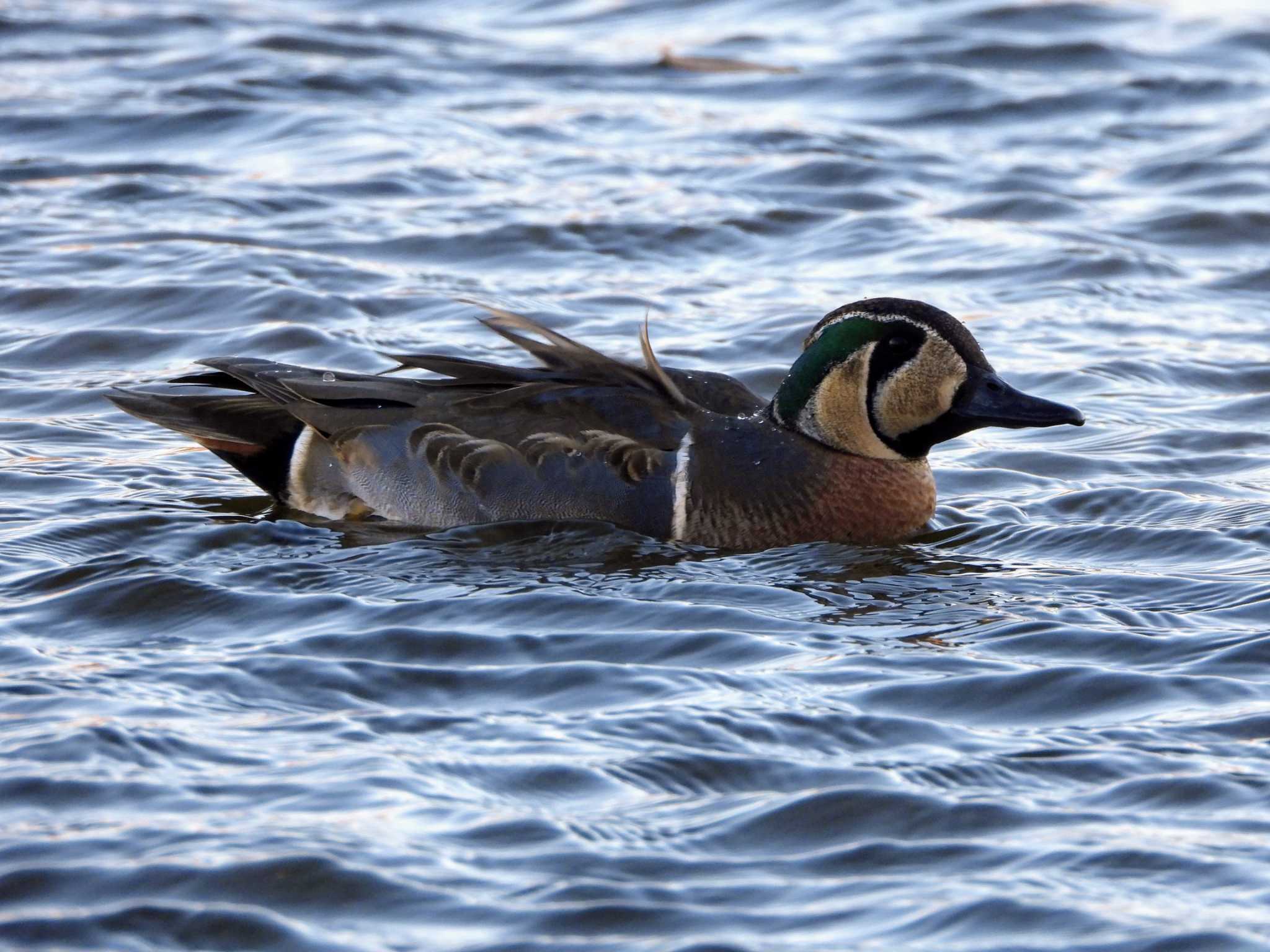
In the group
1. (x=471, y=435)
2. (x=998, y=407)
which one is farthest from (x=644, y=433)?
(x=998, y=407)

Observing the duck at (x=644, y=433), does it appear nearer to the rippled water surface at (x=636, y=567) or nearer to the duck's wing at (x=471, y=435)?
the duck's wing at (x=471, y=435)

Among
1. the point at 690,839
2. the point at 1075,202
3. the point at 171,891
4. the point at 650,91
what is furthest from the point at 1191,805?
the point at 650,91

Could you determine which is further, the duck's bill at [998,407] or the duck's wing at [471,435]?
the duck's bill at [998,407]

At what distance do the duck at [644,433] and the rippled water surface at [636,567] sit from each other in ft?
0.53

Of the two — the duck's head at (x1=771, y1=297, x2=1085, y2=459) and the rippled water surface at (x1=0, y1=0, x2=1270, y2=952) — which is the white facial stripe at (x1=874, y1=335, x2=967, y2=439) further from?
the rippled water surface at (x1=0, y1=0, x2=1270, y2=952)

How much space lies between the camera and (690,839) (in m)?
5.14

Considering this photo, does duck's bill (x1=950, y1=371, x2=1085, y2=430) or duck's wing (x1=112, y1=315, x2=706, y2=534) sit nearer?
duck's wing (x1=112, y1=315, x2=706, y2=534)

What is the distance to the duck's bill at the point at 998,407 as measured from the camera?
7.65 metres

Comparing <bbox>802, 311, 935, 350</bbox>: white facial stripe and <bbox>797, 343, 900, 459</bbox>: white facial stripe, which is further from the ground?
<bbox>802, 311, 935, 350</bbox>: white facial stripe

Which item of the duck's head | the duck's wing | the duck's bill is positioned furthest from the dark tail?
the duck's bill

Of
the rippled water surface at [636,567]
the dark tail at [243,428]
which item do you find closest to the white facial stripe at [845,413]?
the rippled water surface at [636,567]

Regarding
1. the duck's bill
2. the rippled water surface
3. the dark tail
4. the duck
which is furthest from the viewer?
the dark tail

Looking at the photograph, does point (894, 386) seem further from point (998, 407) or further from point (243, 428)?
point (243, 428)

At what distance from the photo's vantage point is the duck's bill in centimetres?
765
